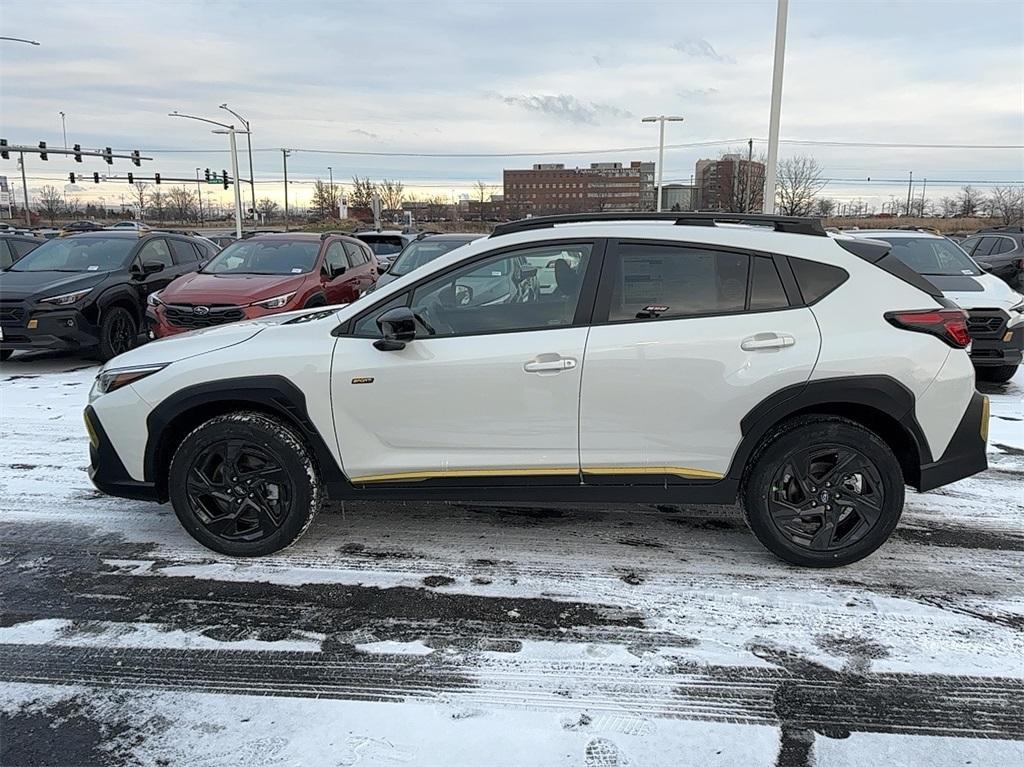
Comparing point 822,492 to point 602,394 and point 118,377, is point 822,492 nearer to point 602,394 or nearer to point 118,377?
point 602,394

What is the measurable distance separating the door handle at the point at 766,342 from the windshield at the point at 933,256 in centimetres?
620

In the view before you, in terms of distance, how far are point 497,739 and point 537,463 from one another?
148cm

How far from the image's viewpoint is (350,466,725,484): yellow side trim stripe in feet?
12.1

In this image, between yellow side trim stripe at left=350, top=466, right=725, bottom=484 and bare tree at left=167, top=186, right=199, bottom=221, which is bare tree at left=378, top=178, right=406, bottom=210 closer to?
bare tree at left=167, top=186, right=199, bottom=221

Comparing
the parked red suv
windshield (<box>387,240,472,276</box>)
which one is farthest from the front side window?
windshield (<box>387,240,472,276</box>)

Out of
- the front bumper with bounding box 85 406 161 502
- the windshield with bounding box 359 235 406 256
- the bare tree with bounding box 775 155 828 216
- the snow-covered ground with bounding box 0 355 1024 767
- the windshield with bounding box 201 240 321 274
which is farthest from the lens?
the bare tree with bounding box 775 155 828 216

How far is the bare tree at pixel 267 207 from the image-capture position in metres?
101

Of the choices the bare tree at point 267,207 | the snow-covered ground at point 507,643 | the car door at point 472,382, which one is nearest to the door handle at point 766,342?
the car door at point 472,382

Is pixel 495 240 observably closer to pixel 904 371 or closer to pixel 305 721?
pixel 904 371

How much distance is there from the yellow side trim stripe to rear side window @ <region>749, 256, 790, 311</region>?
90 centimetres

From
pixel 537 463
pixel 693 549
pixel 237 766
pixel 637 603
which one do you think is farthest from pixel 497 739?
pixel 693 549

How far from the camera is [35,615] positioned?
3383 millimetres

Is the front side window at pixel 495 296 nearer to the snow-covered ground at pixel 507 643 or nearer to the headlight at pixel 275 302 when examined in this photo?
the snow-covered ground at pixel 507 643

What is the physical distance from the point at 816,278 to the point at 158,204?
357 feet
